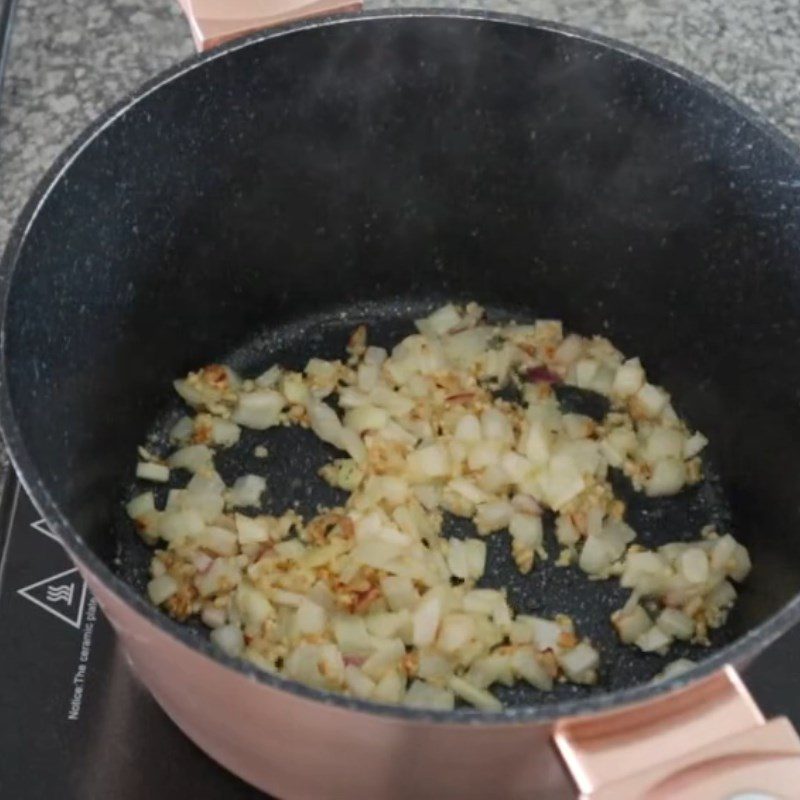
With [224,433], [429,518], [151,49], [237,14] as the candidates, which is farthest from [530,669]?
[151,49]

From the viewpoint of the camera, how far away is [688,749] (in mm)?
654

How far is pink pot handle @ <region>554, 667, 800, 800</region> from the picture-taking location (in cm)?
63

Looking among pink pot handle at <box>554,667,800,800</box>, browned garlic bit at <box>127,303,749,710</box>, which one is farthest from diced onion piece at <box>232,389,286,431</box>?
pink pot handle at <box>554,667,800,800</box>

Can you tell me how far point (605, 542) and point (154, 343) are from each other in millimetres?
464

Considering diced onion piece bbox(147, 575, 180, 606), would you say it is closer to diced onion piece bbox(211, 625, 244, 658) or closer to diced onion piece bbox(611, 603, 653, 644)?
diced onion piece bbox(211, 625, 244, 658)

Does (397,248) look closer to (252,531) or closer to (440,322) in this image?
(440,322)

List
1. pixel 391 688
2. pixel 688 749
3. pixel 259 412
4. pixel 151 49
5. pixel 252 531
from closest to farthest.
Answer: pixel 688 749 < pixel 391 688 < pixel 252 531 < pixel 259 412 < pixel 151 49

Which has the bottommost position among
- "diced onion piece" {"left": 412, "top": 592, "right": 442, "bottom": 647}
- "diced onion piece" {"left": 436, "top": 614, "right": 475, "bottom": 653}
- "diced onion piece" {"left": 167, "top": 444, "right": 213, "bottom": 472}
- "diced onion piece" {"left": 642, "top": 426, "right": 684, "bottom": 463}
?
"diced onion piece" {"left": 436, "top": 614, "right": 475, "bottom": 653}

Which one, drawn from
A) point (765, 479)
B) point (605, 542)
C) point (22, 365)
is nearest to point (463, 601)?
point (605, 542)

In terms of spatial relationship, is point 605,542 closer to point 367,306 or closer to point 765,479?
point 765,479

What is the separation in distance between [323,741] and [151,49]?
864 millimetres

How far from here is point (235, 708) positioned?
0.70m

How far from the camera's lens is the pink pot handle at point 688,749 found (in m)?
0.63

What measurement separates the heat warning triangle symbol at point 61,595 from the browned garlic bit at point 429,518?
7 centimetres
